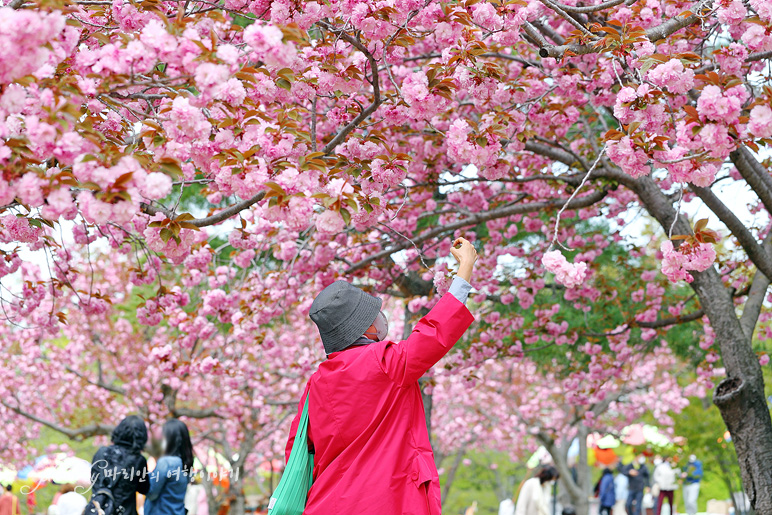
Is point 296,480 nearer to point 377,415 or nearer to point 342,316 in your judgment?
point 377,415

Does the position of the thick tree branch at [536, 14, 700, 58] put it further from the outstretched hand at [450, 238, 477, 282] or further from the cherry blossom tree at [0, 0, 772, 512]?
the outstretched hand at [450, 238, 477, 282]

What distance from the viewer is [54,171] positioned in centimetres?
232

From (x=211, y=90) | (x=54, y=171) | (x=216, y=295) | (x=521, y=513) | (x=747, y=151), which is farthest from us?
(x=521, y=513)

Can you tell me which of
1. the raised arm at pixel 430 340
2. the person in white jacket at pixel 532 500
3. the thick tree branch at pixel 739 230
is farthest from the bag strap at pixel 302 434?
the person in white jacket at pixel 532 500

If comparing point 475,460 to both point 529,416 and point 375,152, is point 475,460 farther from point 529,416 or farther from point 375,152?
point 375,152

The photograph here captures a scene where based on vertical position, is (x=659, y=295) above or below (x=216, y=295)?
above

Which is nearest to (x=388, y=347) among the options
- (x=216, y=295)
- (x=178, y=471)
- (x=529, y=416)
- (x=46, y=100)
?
(x=46, y=100)

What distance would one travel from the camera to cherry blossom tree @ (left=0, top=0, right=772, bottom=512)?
2.12 metres

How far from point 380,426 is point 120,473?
7.79ft

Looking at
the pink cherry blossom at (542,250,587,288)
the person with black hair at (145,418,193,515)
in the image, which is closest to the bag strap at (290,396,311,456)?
the pink cherry blossom at (542,250,587,288)

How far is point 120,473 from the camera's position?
3.93 meters

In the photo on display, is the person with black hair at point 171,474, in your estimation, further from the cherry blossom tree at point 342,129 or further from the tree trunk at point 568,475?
the tree trunk at point 568,475

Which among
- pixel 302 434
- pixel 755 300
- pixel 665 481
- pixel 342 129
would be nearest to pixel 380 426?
pixel 302 434

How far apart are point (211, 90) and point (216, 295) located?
11.7 ft
